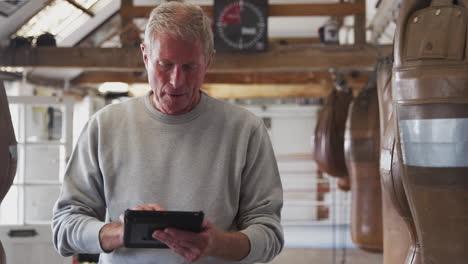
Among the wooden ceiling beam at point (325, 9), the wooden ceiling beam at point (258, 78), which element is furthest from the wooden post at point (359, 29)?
the wooden ceiling beam at point (258, 78)

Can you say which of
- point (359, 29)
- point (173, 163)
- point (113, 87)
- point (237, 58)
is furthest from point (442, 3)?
point (113, 87)

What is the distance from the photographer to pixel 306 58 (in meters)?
5.36

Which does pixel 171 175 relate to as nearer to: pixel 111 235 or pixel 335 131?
pixel 111 235

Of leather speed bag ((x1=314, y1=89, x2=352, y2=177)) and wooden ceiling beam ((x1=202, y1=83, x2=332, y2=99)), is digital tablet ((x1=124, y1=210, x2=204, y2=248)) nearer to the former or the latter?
leather speed bag ((x1=314, y1=89, x2=352, y2=177))

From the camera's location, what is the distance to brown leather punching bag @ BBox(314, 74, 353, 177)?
5793 millimetres

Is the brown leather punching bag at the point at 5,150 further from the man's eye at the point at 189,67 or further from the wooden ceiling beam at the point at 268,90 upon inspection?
the wooden ceiling beam at the point at 268,90

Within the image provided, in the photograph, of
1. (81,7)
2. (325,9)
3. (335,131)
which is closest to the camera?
(335,131)

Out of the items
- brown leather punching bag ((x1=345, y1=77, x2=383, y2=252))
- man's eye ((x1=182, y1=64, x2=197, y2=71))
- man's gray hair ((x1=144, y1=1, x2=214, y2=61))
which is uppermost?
man's gray hair ((x1=144, y1=1, x2=214, y2=61))

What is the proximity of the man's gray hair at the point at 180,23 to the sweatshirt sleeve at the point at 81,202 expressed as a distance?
11.8 inches

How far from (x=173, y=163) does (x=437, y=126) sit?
794 millimetres

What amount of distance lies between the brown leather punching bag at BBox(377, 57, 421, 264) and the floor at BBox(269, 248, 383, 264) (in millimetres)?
5076

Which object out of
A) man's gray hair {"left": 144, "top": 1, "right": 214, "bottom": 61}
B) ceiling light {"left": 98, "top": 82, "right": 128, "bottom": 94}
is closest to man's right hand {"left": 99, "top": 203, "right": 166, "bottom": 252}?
man's gray hair {"left": 144, "top": 1, "right": 214, "bottom": 61}

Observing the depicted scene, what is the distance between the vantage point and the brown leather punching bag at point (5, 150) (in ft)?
7.16

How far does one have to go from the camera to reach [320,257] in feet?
27.8
